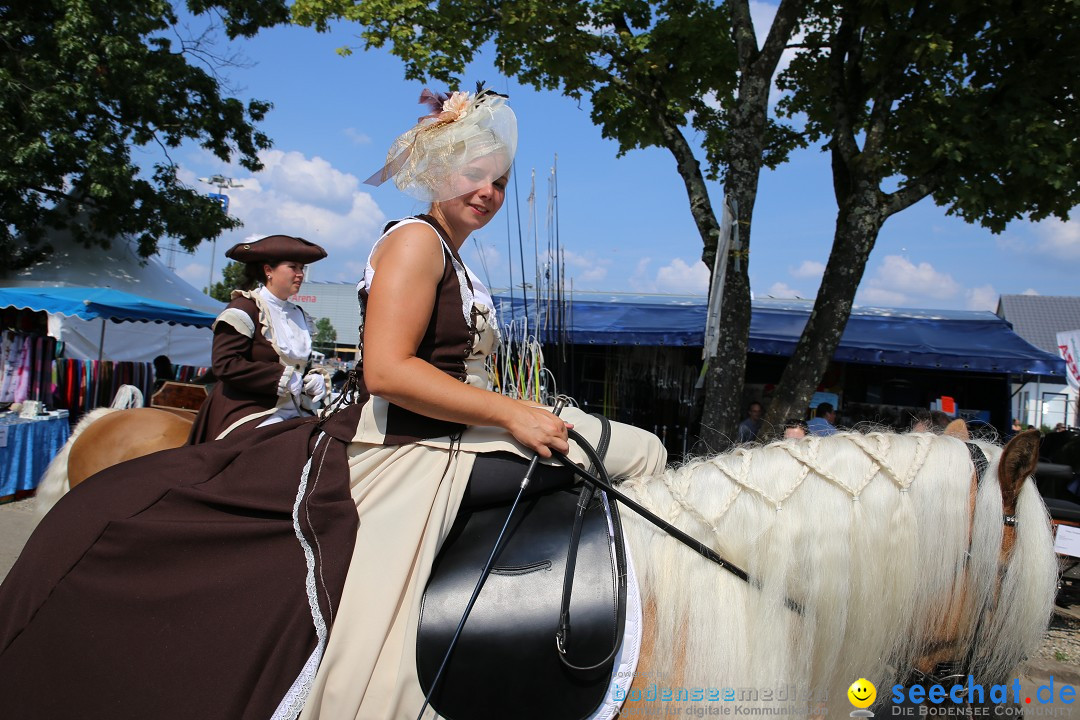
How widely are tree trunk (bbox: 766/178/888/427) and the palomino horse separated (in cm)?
447

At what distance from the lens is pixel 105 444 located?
3.06 metres

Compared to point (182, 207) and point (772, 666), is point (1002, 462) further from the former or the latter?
point (182, 207)

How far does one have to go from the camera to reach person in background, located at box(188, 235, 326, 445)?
299 cm

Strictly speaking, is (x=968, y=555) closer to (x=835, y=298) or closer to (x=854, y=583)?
(x=854, y=583)

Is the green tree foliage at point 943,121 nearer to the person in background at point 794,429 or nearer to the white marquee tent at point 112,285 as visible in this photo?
the person in background at point 794,429

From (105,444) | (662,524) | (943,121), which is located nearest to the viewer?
(662,524)

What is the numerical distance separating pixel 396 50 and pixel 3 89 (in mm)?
7415

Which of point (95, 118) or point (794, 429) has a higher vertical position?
point (95, 118)

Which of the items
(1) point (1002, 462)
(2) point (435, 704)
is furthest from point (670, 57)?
(2) point (435, 704)

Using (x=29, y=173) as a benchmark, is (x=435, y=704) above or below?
below

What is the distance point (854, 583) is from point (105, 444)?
3248mm

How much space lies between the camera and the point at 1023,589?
1.35m

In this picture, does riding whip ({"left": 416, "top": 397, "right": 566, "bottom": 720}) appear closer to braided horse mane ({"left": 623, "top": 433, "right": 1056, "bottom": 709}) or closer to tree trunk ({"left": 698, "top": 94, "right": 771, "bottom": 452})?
braided horse mane ({"left": 623, "top": 433, "right": 1056, "bottom": 709})

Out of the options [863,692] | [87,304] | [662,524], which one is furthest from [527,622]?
[87,304]
